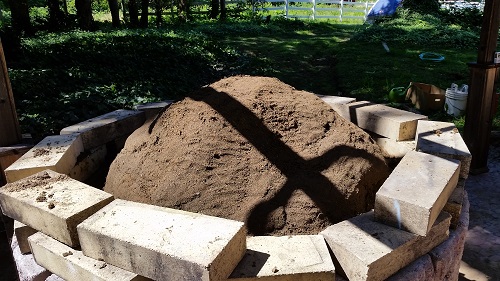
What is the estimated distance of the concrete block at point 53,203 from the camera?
168 centimetres

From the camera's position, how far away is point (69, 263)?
64.4 inches

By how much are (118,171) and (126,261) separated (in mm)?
849

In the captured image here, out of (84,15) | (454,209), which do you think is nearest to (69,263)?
(454,209)

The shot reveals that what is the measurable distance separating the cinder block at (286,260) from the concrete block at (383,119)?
46.4 inches

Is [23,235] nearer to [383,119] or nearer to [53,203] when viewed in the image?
[53,203]

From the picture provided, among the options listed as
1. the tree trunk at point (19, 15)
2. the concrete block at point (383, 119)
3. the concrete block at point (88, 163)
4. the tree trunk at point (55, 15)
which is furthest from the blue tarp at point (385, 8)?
the concrete block at point (88, 163)

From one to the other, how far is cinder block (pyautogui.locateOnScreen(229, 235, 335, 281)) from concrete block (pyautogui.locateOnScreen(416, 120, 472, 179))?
0.94m

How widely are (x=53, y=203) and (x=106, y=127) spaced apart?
103 cm

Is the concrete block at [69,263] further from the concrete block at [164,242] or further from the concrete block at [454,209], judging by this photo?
the concrete block at [454,209]

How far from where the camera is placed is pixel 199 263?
1310mm

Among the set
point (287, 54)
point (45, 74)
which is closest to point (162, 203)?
point (45, 74)

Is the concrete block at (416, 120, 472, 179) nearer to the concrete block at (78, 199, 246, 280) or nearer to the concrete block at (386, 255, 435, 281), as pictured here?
the concrete block at (386, 255, 435, 281)

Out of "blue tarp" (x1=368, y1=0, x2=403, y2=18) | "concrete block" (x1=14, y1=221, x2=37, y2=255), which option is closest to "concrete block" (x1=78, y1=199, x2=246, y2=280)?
"concrete block" (x1=14, y1=221, x2=37, y2=255)

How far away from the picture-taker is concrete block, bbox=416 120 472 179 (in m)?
2.08
